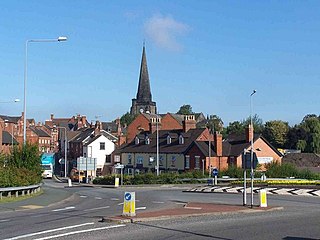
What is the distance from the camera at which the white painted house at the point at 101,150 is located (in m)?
110

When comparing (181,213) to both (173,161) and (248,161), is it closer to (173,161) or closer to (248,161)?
(248,161)

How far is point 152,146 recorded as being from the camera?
8994 cm

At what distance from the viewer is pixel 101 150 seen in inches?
4377

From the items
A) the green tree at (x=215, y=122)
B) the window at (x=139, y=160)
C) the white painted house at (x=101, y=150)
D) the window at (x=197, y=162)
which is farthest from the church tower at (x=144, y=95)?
the window at (x=197, y=162)

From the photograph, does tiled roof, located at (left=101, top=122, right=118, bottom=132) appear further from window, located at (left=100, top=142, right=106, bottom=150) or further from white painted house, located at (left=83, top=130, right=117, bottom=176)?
window, located at (left=100, top=142, right=106, bottom=150)

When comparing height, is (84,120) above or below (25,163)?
above

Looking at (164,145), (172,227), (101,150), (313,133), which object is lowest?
(172,227)

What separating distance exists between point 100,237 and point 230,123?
139 m

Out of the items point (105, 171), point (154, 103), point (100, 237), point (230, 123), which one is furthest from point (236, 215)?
point (154, 103)

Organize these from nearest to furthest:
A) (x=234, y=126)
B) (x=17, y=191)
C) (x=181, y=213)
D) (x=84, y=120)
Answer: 1. (x=181, y=213)
2. (x=17, y=191)
3. (x=234, y=126)
4. (x=84, y=120)

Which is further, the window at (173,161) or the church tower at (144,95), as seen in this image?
the church tower at (144,95)

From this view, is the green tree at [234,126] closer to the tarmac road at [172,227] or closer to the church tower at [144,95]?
the church tower at [144,95]

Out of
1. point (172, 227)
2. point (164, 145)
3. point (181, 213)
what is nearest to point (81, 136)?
point (164, 145)

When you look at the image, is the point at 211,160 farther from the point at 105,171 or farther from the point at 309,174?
the point at 105,171
